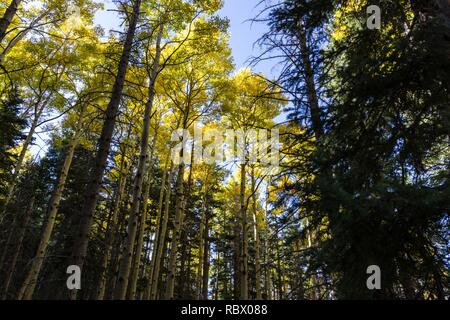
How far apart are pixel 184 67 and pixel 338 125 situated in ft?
28.2

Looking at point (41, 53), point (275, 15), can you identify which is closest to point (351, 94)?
point (275, 15)

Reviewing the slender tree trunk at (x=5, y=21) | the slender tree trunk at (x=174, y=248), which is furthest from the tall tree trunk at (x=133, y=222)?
the slender tree trunk at (x=5, y=21)

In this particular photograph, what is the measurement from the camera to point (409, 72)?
9.14 feet

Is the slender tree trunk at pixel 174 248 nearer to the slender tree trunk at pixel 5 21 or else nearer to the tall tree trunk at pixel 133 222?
the tall tree trunk at pixel 133 222

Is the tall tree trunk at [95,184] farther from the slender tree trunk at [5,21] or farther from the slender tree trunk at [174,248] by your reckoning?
the slender tree trunk at [174,248]

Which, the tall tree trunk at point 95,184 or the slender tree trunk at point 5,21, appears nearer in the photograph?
the tall tree trunk at point 95,184

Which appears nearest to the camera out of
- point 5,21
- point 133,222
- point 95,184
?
point 95,184

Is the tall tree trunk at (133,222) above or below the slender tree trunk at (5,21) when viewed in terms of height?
below

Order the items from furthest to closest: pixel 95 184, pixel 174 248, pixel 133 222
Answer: pixel 174 248 < pixel 133 222 < pixel 95 184

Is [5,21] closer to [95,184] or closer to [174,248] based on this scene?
[95,184]

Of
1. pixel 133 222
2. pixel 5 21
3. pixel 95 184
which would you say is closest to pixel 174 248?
pixel 133 222

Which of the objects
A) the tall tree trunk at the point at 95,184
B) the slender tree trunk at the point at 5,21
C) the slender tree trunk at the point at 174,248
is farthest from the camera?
the slender tree trunk at the point at 174,248

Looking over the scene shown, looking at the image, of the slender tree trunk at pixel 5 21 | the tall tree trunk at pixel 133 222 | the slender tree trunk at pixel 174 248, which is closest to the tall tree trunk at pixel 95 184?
the tall tree trunk at pixel 133 222

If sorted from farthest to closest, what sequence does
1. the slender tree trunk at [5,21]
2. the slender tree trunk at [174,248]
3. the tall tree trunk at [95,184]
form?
the slender tree trunk at [174,248]
the slender tree trunk at [5,21]
the tall tree trunk at [95,184]
